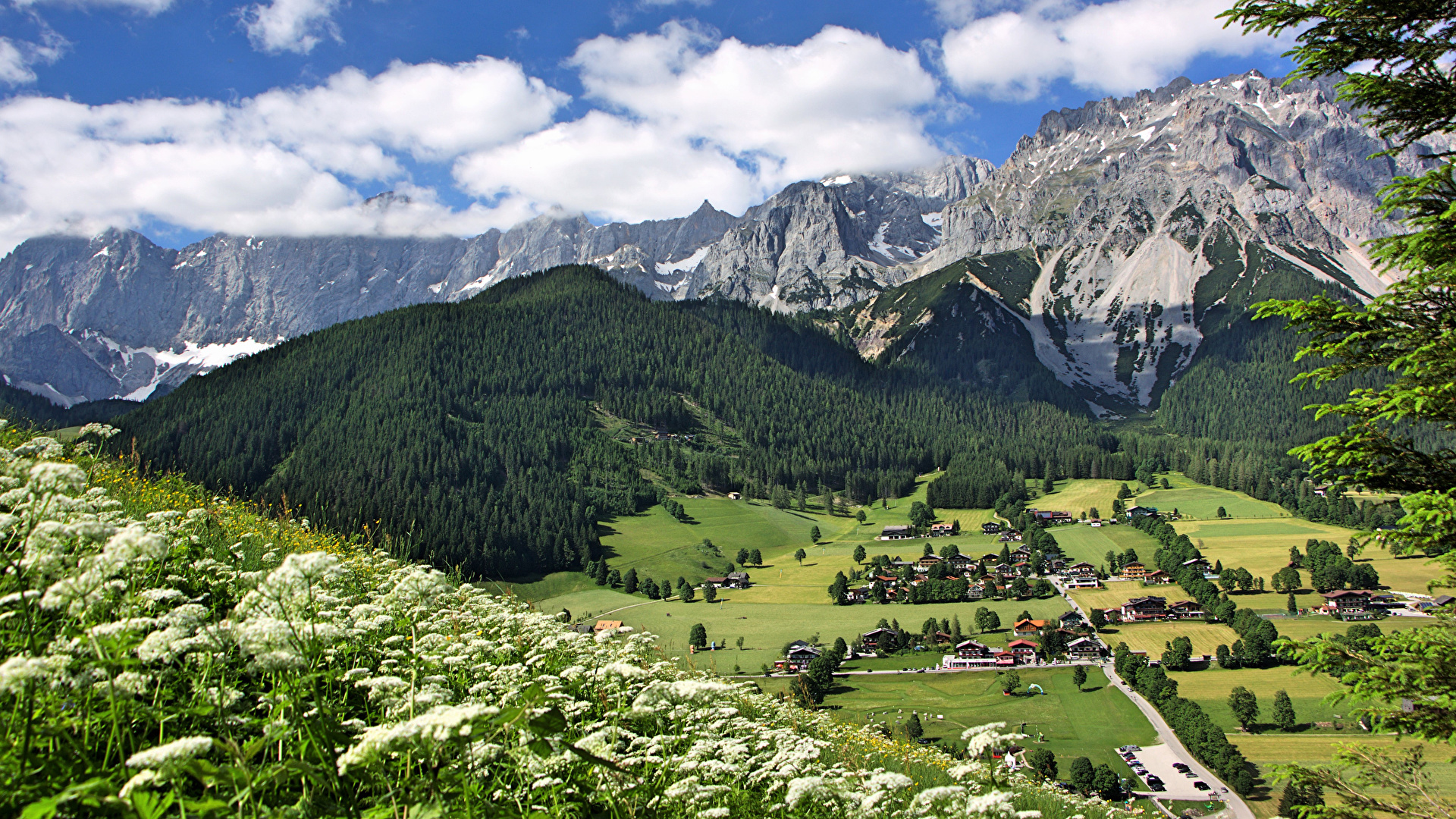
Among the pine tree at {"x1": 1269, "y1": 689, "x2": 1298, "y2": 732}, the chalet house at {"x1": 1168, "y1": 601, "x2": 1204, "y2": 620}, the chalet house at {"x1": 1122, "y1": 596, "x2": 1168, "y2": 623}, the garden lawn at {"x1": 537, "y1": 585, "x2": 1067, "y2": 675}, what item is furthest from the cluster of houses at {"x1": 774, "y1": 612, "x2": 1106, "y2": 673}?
the pine tree at {"x1": 1269, "y1": 689, "x2": 1298, "y2": 732}

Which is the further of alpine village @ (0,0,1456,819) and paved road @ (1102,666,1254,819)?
paved road @ (1102,666,1254,819)

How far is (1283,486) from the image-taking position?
16525cm

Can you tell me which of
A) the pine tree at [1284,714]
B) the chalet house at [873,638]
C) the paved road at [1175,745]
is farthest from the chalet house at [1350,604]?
the chalet house at [873,638]

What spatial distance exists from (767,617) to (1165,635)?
46.3m

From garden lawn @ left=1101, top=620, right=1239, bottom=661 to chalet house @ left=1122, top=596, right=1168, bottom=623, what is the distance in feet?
4.70

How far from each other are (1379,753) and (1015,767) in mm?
4869

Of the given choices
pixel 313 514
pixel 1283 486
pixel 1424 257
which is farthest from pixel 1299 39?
pixel 1283 486

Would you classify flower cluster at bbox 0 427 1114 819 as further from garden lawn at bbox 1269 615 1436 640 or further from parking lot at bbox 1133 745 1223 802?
garden lawn at bbox 1269 615 1436 640

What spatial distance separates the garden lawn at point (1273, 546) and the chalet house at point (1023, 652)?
49.0 metres

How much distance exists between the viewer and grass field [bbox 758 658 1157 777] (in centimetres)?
5175

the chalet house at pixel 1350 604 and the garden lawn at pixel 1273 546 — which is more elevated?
the garden lawn at pixel 1273 546

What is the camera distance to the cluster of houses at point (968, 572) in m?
102

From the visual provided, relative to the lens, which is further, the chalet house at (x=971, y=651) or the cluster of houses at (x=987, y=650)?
the chalet house at (x=971, y=651)

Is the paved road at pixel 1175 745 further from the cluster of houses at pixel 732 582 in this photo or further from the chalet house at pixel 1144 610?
the cluster of houses at pixel 732 582
